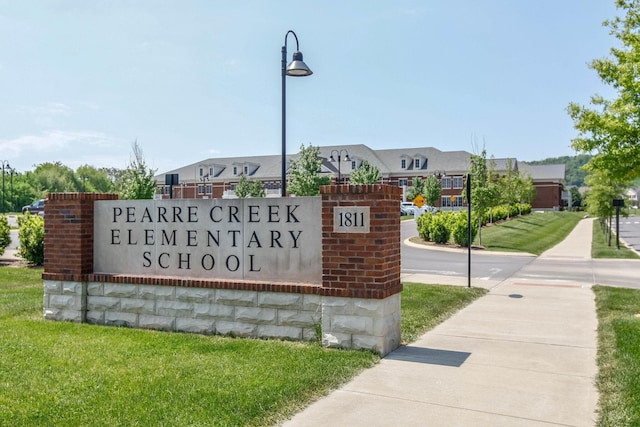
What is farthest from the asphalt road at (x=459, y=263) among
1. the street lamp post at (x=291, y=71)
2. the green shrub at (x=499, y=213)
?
the green shrub at (x=499, y=213)

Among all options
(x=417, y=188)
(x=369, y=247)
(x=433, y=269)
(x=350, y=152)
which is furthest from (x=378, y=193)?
(x=350, y=152)

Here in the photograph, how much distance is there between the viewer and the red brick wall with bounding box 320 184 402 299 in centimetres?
658

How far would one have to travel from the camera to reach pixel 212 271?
784cm

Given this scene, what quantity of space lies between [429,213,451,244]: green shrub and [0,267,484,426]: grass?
65.8 ft

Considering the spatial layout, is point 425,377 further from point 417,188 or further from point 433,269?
point 417,188

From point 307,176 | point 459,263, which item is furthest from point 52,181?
point 459,263

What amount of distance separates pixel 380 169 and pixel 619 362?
6825cm

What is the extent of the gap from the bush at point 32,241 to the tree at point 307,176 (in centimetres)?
2285

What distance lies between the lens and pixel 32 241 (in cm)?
1678

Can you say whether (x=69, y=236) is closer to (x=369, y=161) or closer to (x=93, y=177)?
(x=369, y=161)

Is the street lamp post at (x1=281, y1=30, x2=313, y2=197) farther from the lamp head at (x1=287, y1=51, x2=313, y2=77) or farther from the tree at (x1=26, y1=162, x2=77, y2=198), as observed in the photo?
the tree at (x1=26, y1=162, x2=77, y2=198)

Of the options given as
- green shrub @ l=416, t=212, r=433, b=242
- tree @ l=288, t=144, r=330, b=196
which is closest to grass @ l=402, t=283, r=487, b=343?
green shrub @ l=416, t=212, r=433, b=242

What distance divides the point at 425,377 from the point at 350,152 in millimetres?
70869

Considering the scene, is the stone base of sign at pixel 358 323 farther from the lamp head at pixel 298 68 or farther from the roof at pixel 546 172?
the roof at pixel 546 172
